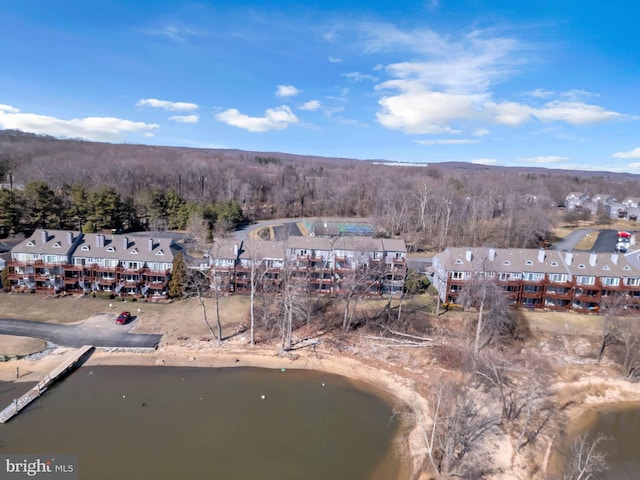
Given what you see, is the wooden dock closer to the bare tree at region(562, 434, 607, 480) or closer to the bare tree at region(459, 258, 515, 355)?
the bare tree at region(459, 258, 515, 355)

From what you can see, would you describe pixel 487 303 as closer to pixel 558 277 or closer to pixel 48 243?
pixel 558 277

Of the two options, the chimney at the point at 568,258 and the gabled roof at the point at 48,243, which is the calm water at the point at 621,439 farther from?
the gabled roof at the point at 48,243

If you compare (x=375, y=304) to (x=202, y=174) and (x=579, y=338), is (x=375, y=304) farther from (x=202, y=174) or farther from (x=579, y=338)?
(x=202, y=174)

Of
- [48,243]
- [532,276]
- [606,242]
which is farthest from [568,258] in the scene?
[48,243]

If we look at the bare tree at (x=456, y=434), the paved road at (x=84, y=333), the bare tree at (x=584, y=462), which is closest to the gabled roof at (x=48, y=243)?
the paved road at (x=84, y=333)

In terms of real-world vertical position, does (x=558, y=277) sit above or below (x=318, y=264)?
above

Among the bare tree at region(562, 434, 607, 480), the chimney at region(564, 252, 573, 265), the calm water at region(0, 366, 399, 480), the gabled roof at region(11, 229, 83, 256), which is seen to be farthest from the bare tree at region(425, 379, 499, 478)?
the gabled roof at region(11, 229, 83, 256)
